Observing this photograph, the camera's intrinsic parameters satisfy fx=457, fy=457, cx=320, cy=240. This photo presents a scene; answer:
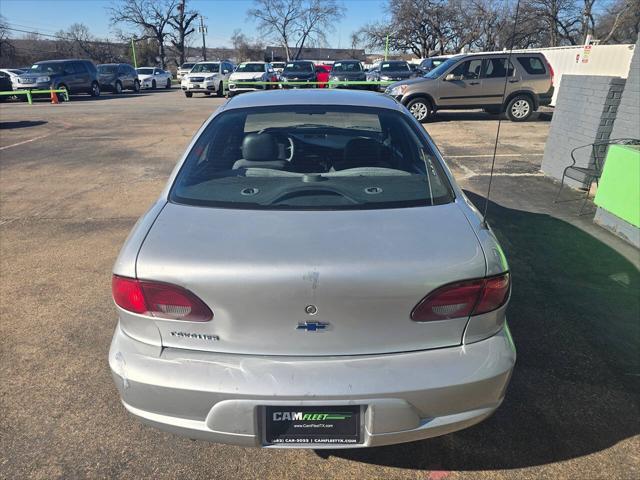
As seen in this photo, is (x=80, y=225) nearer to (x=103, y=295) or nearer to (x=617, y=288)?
(x=103, y=295)

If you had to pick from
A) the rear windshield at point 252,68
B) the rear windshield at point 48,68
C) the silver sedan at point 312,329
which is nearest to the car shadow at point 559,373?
the silver sedan at point 312,329

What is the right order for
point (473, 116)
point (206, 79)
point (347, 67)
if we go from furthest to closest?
point (206, 79) → point (347, 67) → point (473, 116)

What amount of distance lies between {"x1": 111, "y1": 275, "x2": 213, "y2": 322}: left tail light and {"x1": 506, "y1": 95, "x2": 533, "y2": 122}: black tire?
1405 centimetres

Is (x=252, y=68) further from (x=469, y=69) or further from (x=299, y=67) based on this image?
(x=469, y=69)

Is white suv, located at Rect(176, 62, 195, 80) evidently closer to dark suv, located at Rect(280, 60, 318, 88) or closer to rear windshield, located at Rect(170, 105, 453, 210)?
dark suv, located at Rect(280, 60, 318, 88)

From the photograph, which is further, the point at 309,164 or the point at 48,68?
the point at 48,68

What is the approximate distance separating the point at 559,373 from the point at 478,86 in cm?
1247

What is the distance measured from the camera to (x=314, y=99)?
3.10 metres

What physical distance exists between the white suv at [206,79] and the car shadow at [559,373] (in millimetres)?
22140

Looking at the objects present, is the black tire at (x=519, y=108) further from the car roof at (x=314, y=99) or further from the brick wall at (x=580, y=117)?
the car roof at (x=314, y=99)

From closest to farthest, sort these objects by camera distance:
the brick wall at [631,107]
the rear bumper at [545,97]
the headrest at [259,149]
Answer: the headrest at [259,149]
the brick wall at [631,107]
the rear bumper at [545,97]

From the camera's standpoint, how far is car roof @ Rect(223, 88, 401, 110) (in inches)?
119

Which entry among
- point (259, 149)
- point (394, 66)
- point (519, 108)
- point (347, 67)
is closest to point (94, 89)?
point (347, 67)

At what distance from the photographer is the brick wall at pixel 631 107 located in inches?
210
